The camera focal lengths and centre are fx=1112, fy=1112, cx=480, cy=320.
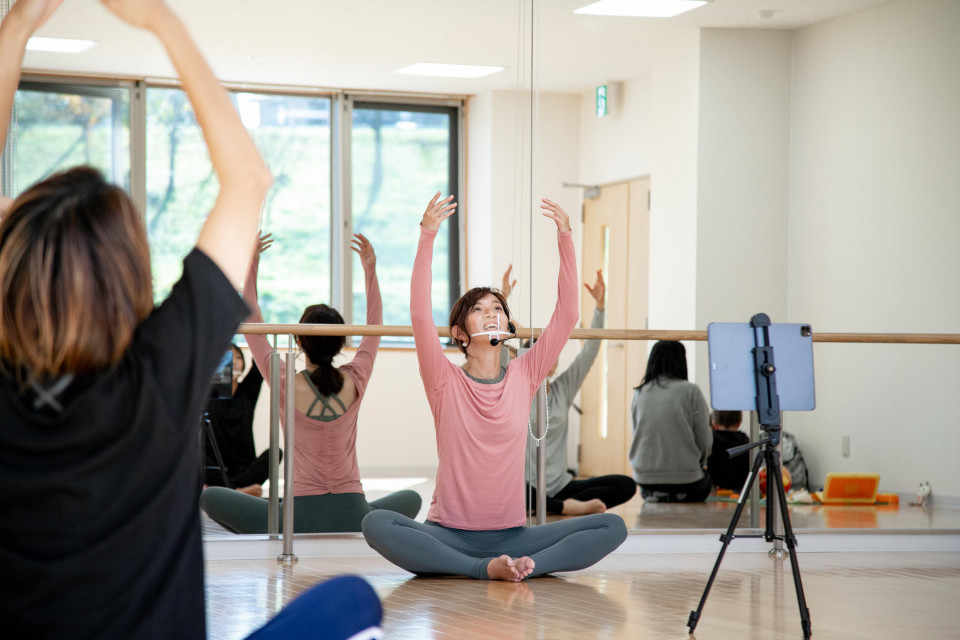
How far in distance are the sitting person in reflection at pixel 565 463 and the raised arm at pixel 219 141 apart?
11.3 ft

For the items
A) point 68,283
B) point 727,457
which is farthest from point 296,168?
point 68,283

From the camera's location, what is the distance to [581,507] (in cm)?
488

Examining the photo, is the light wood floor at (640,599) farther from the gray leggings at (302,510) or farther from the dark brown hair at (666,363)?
the dark brown hair at (666,363)

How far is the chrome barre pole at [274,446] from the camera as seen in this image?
4320 millimetres

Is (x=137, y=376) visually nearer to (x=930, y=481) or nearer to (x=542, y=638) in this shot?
(x=542, y=638)

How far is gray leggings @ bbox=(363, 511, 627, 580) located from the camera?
3744mm

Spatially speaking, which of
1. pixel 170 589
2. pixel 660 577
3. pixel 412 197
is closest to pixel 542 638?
pixel 660 577

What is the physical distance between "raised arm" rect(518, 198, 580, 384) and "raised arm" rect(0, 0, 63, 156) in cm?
242

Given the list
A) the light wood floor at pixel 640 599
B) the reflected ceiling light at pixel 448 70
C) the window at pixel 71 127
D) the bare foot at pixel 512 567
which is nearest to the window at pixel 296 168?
the window at pixel 71 127

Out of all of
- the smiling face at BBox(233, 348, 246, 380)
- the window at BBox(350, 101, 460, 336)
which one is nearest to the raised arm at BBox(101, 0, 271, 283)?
the smiling face at BBox(233, 348, 246, 380)

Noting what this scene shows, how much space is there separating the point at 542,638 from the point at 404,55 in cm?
551

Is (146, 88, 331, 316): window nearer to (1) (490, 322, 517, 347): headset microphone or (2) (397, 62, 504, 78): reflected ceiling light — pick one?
(2) (397, 62, 504, 78): reflected ceiling light

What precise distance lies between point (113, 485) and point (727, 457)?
4.11 metres

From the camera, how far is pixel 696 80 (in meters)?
7.15
